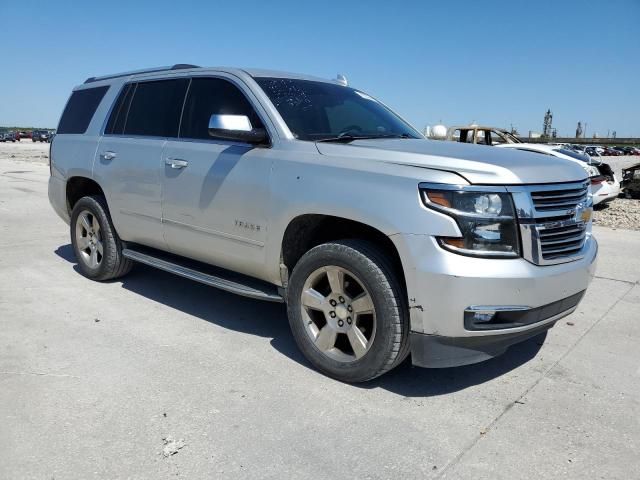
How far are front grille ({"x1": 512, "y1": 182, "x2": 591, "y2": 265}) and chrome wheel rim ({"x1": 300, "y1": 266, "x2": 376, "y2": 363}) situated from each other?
0.93m

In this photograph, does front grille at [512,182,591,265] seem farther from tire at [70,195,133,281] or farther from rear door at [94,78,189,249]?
tire at [70,195,133,281]

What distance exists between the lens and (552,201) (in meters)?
3.07

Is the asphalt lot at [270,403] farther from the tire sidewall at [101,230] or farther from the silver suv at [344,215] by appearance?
the tire sidewall at [101,230]

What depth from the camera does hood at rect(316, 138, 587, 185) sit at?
2.90m

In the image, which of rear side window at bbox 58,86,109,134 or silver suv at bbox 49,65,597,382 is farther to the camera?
rear side window at bbox 58,86,109,134

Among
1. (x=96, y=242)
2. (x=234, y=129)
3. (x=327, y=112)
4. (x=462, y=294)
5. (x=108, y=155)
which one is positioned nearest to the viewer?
(x=462, y=294)

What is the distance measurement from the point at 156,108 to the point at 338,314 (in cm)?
262

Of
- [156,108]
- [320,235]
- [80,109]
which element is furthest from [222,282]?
[80,109]

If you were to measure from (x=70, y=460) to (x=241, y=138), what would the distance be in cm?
211

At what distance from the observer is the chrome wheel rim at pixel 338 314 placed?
3262mm

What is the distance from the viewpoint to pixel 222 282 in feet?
13.1

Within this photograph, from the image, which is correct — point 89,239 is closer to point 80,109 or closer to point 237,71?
point 80,109

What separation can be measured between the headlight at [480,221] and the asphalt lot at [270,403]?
939 millimetres

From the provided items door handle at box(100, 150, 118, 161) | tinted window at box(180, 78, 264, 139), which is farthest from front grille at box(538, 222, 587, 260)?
door handle at box(100, 150, 118, 161)
